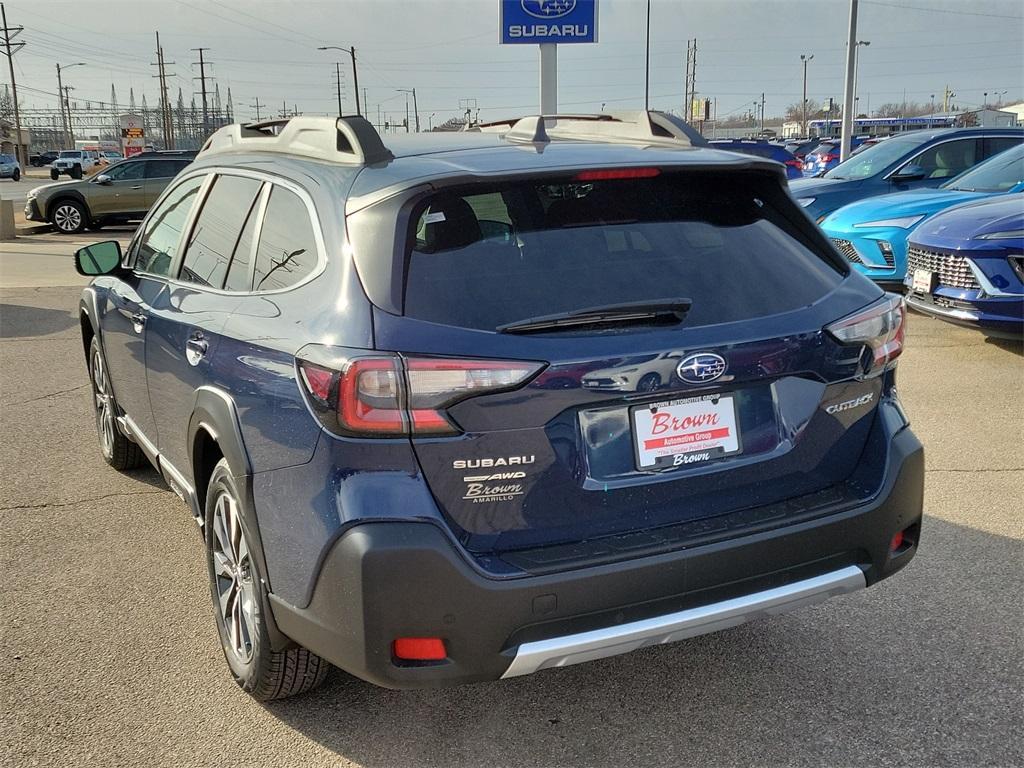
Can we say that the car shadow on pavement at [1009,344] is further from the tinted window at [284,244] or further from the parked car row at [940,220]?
the tinted window at [284,244]

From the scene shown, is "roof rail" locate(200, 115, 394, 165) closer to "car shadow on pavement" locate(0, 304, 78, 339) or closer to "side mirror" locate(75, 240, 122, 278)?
"side mirror" locate(75, 240, 122, 278)

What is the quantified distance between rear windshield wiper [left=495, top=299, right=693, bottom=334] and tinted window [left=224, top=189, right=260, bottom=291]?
3.81 ft

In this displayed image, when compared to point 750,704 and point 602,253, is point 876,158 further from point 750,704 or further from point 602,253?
point 602,253

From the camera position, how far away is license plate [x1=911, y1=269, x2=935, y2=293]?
7637 mm

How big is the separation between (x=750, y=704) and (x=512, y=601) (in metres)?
1.13

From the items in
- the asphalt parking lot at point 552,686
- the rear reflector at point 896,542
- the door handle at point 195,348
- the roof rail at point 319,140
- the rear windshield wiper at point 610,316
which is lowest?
the asphalt parking lot at point 552,686

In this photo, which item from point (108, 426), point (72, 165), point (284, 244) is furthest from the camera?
point (72, 165)

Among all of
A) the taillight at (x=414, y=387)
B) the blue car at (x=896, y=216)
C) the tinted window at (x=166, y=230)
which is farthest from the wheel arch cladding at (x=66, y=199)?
the taillight at (x=414, y=387)

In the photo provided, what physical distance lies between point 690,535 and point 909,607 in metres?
1.55

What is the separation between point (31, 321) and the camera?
33.4 ft

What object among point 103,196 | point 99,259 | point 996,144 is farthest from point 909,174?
point 103,196

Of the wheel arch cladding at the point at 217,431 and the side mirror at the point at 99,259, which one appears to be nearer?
the wheel arch cladding at the point at 217,431

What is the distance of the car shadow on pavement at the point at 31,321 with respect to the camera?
960 centimetres

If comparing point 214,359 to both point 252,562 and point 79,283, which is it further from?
point 79,283
